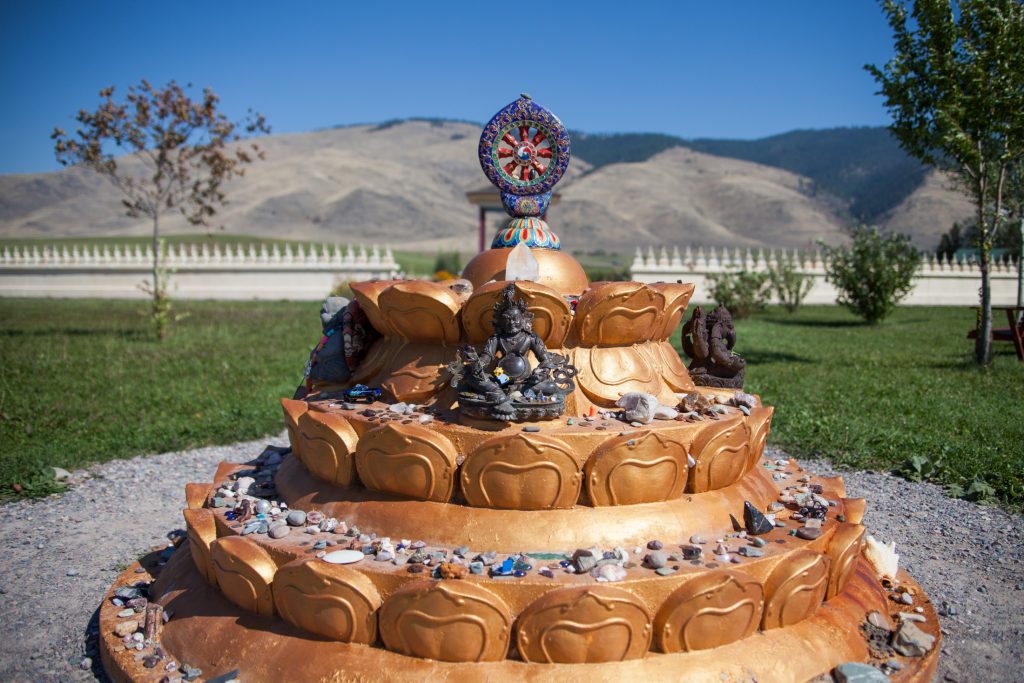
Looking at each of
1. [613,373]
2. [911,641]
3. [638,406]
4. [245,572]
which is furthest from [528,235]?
[911,641]

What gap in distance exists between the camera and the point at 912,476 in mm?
8211

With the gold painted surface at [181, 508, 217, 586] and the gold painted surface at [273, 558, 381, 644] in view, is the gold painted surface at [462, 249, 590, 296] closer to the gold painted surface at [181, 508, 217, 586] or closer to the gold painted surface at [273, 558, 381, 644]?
the gold painted surface at [273, 558, 381, 644]

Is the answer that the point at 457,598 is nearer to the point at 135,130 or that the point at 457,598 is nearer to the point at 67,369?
the point at 67,369

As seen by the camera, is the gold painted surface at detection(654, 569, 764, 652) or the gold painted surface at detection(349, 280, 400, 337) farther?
the gold painted surface at detection(349, 280, 400, 337)

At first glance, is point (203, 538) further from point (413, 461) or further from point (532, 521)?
point (532, 521)

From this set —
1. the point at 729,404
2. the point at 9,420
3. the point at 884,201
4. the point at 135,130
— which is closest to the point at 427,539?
the point at 729,404

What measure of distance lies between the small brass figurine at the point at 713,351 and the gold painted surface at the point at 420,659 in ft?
6.77

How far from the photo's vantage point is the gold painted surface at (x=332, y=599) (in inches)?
151

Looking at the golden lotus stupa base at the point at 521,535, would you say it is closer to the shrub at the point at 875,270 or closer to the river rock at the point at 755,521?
the river rock at the point at 755,521

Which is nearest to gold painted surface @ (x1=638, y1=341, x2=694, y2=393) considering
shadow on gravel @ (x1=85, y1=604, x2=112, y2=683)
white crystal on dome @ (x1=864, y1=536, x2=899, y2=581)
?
white crystal on dome @ (x1=864, y1=536, x2=899, y2=581)

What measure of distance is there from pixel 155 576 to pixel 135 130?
19.2 metres

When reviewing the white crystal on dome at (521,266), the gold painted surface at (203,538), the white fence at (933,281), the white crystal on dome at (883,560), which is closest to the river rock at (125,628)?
the gold painted surface at (203,538)

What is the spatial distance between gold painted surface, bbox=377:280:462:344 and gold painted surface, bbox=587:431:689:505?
1407mm

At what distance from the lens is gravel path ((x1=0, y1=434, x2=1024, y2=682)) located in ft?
15.4
